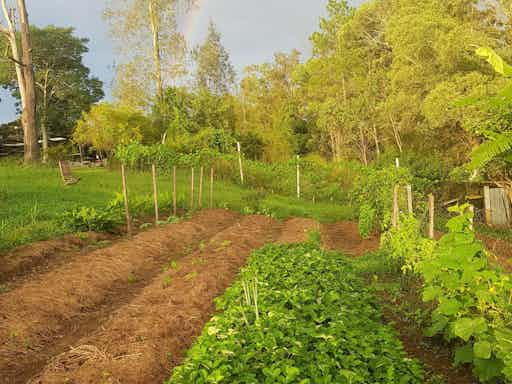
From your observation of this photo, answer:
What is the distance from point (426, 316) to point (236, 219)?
366 inches

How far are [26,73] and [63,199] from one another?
31.3 ft

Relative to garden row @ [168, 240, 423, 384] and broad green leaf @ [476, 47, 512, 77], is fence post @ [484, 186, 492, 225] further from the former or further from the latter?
broad green leaf @ [476, 47, 512, 77]

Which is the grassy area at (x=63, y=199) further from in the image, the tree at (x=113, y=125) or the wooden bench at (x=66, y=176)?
the tree at (x=113, y=125)

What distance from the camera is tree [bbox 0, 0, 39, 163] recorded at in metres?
19.8

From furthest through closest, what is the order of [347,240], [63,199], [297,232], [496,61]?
[63,199]
[347,240]
[297,232]
[496,61]

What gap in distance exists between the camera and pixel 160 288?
623 centimetres

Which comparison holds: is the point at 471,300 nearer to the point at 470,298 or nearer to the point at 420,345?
the point at 470,298

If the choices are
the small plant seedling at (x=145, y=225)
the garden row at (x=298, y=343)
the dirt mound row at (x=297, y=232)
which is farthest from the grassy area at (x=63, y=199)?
the garden row at (x=298, y=343)

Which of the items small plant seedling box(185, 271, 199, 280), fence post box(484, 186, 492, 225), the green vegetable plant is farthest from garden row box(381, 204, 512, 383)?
fence post box(484, 186, 492, 225)

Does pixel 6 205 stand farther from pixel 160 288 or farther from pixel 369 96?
pixel 369 96

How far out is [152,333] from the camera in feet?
14.8

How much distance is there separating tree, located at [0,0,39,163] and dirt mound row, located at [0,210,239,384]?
14587mm

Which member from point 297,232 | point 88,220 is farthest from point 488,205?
point 88,220

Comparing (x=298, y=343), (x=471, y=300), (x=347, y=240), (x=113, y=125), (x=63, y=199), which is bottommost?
(x=347, y=240)
